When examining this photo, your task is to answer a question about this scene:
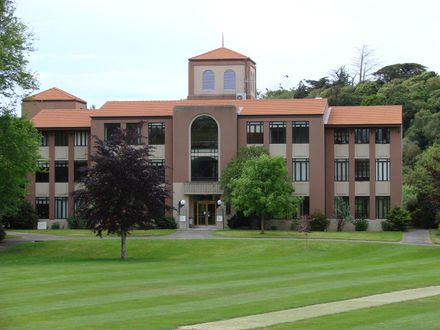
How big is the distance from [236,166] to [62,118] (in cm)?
1786

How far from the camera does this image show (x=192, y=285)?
30.6 m

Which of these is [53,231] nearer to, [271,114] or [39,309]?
[271,114]

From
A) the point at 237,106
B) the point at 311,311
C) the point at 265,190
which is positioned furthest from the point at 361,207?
the point at 311,311

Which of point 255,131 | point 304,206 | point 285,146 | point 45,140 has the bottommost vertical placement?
point 304,206

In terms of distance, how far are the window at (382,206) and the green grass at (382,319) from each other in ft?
171

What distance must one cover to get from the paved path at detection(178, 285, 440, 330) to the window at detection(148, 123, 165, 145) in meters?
50.6

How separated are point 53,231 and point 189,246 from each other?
18656 mm

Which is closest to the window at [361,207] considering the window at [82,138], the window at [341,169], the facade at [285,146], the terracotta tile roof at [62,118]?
the facade at [285,146]

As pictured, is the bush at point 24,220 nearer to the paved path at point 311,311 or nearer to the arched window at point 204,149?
the arched window at point 204,149

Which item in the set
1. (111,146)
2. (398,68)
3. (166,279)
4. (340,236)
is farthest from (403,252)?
(398,68)

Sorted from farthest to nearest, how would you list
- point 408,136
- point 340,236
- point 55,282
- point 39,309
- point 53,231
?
point 408,136
point 53,231
point 340,236
point 55,282
point 39,309

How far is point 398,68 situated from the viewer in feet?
479

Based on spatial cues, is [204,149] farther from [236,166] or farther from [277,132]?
[277,132]

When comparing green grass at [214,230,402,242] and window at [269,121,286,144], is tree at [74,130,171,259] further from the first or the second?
window at [269,121,286,144]
